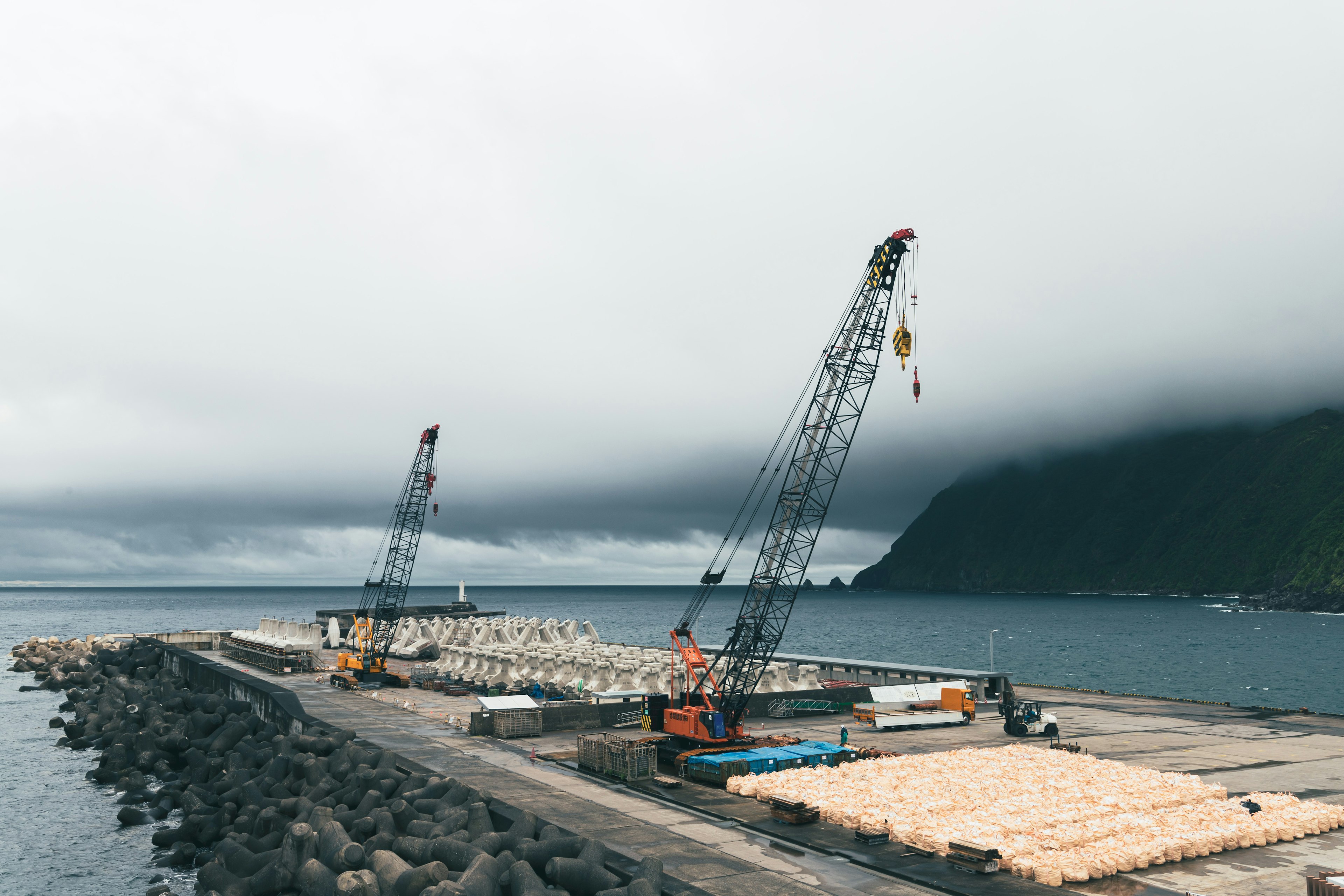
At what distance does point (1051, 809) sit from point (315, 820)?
23892 millimetres

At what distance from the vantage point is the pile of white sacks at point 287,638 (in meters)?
87.1

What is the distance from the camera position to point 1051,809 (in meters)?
29.1

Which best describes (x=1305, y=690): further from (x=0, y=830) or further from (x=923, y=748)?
(x=0, y=830)

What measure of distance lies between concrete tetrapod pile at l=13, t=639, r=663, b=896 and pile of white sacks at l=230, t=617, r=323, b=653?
28779 millimetres

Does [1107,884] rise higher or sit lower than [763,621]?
lower

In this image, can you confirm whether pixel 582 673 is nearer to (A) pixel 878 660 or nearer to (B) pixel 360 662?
(B) pixel 360 662

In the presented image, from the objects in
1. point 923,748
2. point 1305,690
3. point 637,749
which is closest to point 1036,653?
point 1305,690

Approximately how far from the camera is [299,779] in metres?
36.2

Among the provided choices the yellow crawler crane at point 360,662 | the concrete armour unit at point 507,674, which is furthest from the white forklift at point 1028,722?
the yellow crawler crane at point 360,662

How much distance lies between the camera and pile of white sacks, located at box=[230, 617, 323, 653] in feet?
286

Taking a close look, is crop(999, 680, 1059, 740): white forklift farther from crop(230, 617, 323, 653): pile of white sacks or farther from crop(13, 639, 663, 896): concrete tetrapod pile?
crop(230, 617, 323, 653): pile of white sacks

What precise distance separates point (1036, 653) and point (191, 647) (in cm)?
13568

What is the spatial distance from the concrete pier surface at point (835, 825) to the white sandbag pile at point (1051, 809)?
1.63 ft

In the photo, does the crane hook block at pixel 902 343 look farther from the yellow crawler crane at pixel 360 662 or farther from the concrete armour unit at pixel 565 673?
the yellow crawler crane at pixel 360 662
